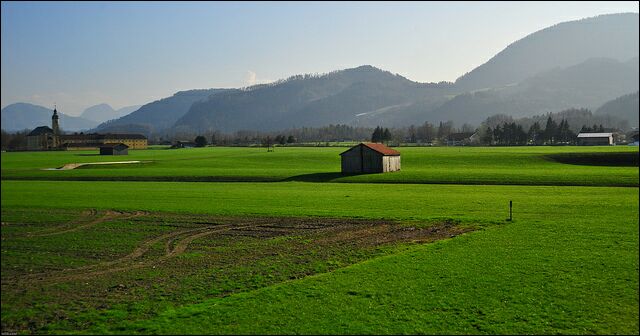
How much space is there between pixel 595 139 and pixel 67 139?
123 meters

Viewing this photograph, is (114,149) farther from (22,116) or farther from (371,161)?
(22,116)

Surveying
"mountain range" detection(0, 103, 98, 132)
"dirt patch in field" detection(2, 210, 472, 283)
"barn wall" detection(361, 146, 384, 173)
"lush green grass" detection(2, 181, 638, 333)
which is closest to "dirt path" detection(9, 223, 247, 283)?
"dirt patch in field" detection(2, 210, 472, 283)

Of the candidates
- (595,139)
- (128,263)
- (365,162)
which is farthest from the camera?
(595,139)

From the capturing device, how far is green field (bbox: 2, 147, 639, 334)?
49.9 feet

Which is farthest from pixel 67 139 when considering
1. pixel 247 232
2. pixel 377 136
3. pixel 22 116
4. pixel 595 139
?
pixel 595 139

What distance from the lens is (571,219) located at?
3366 centimetres

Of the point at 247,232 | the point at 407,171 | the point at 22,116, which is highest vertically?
the point at 22,116

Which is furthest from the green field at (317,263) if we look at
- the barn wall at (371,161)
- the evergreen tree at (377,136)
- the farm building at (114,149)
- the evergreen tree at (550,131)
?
the evergreen tree at (550,131)

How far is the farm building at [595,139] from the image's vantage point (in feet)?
414

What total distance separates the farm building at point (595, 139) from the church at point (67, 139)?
119m

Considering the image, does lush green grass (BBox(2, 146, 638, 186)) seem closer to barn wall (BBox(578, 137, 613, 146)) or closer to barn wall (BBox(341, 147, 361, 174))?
barn wall (BBox(341, 147, 361, 174))

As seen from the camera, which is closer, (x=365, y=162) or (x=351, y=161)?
(x=365, y=162)

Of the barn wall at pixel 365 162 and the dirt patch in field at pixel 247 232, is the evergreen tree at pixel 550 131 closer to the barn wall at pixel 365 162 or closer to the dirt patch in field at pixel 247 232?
the barn wall at pixel 365 162

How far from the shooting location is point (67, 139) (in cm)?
8781
